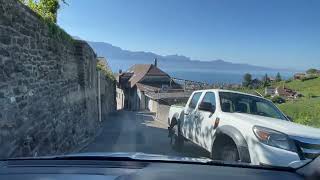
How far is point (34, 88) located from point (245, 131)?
4127 mm

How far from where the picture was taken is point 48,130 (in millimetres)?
10656

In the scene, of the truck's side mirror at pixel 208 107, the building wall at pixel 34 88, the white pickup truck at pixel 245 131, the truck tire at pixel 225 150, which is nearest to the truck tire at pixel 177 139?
the white pickup truck at pixel 245 131

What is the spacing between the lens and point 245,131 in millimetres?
8430

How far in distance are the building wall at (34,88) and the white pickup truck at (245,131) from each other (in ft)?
11.2

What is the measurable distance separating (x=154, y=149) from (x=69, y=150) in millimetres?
2561

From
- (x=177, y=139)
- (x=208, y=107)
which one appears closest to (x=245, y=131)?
(x=208, y=107)

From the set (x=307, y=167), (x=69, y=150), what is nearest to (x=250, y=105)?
(x=69, y=150)

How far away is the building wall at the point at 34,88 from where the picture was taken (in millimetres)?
7475

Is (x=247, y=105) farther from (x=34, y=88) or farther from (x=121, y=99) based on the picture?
(x=121, y=99)

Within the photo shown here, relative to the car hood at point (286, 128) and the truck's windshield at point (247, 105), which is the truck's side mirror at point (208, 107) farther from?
the car hood at point (286, 128)

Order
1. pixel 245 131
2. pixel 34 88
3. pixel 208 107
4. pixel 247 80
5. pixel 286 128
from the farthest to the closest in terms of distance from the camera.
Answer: pixel 247 80 < pixel 208 107 < pixel 34 88 < pixel 245 131 < pixel 286 128

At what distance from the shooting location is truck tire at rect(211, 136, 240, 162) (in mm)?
8633

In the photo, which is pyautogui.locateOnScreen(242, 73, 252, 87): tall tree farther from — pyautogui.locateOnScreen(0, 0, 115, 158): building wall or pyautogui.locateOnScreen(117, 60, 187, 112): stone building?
pyautogui.locateOnScreen(0, 0, 115, 158): building wall

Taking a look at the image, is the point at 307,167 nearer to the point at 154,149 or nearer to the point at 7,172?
the point at 7,172
